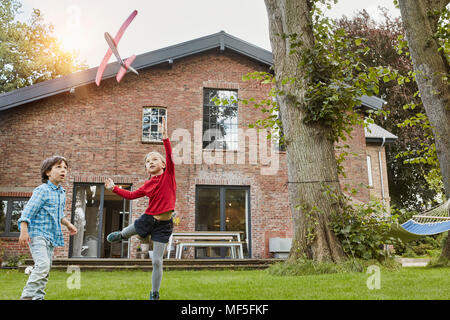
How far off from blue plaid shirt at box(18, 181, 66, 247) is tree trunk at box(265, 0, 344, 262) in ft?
11.1

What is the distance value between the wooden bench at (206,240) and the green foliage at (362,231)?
5290 millimetres

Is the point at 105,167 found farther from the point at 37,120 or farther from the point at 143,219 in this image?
the point at 143,219

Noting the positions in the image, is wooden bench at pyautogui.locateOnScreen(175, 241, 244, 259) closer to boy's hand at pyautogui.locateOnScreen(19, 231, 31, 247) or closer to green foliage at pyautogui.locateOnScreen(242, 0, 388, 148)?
green foliage at pyautogui.locateOnScreen(242, 0, 388, 148)

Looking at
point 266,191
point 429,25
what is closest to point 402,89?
point 266,191

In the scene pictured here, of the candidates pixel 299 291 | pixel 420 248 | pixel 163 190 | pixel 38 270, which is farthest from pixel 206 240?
pixel 420 248

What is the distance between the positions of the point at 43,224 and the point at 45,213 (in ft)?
0.33

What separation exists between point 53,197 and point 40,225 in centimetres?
27

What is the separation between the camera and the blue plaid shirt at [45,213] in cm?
352

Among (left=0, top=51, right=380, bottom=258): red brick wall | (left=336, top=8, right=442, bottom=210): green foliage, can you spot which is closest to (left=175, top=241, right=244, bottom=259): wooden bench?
(left=0, top=51, right=380, bottom=258): red brick wall

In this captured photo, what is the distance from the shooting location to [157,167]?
3916 mm

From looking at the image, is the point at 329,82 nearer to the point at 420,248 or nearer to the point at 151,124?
the point at 151,124

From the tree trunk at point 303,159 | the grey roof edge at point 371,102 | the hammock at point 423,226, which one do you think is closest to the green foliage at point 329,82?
the tree trunk at point 303,159

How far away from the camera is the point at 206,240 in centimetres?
1155
